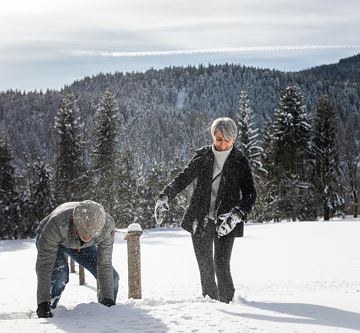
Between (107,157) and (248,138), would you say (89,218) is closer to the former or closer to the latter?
(107,157)

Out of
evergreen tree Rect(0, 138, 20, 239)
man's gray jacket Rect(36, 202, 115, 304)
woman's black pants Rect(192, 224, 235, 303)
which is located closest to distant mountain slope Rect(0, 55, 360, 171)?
evergreen tree Rect(0, 138, 20, 239)

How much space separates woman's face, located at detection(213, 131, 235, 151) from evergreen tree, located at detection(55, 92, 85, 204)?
32.8 meters

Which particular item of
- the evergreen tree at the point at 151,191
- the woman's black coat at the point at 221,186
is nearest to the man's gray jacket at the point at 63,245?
the woman's black coat at the point at 221,186

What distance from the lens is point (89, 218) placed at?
4.39 m

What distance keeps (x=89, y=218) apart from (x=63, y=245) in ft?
2.18

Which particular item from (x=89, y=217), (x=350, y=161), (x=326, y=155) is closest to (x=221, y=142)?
(x=89, y=217)

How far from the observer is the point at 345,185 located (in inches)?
1770

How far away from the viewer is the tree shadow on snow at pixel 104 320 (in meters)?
3.95

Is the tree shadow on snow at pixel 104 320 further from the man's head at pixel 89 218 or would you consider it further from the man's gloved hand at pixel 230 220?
the man's gloved hand at pixel 230 220

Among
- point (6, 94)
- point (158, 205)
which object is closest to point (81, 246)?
point (158, 205)

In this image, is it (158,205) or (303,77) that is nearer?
(158,205)

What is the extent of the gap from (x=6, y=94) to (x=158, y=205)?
181 metres

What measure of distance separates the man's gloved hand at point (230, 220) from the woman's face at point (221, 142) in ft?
2.00

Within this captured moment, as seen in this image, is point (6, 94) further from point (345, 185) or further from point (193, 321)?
point (193, 321)
